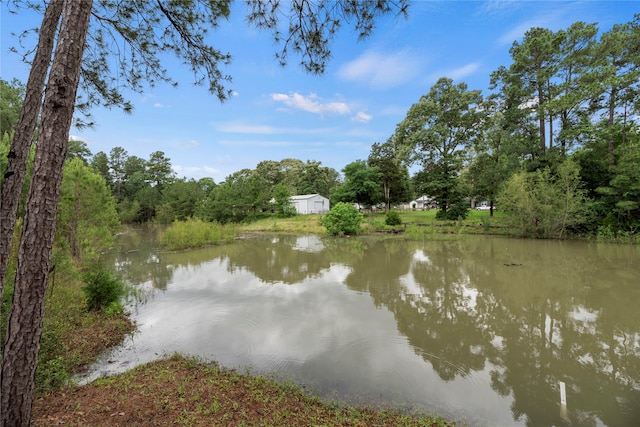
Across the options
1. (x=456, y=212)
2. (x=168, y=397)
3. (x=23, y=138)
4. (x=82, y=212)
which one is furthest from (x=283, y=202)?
(x=23, y=138)

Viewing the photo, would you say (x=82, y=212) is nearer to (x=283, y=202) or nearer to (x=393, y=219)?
(x=393, y=219)

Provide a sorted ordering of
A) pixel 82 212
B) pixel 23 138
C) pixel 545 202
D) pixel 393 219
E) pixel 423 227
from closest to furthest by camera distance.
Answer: pixel 23 138 < pixel 82 212 < pixel 545 202 < pixel 423 227 < pixel 393 219

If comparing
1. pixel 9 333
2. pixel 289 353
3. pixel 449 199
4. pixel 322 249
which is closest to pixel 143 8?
pixel 9 333

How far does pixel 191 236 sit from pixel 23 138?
13695mm

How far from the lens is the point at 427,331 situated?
489cm

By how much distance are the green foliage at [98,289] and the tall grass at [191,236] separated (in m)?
9.04

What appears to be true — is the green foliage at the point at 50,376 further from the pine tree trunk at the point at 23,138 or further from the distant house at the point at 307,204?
the distant house at the point at 307,204

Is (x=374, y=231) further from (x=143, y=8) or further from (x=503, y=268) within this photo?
(x=143, y=8)

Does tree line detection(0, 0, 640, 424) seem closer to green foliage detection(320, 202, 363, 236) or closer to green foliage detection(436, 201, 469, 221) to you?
green foliage detection(436, 201, 469, 221)

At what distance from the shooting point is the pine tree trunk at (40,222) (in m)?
1.79

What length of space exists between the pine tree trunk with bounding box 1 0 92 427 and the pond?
198cm

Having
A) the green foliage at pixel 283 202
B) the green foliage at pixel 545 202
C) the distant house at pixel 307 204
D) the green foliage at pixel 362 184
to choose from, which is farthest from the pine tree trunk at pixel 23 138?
the distant house at pixel 307 204

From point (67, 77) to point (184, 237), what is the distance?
45.1 feet

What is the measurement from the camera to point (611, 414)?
9.33 ft
